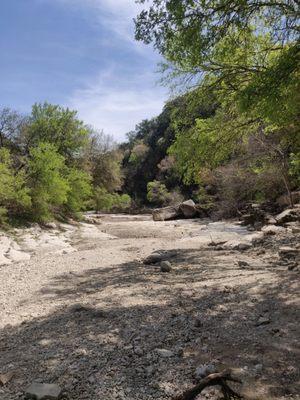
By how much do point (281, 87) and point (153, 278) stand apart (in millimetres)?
4896

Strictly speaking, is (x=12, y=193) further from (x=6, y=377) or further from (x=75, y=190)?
(x=6, y=377)

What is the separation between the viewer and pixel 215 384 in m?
3.69

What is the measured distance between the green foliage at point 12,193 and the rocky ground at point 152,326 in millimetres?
9154

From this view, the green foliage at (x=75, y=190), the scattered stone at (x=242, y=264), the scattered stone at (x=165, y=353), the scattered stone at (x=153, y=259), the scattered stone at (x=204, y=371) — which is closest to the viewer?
the scattered stone at (x=204, y=371)

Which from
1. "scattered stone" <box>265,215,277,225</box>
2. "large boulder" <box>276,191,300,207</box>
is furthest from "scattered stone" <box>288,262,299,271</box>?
"large boulder" <box>276,191,300,207</box>

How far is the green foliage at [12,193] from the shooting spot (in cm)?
1952

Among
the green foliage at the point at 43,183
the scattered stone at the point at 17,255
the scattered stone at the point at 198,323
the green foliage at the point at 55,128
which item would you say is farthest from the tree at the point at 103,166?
the scattered stone at the point at 198,323

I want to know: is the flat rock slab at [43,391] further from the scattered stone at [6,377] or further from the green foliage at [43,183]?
the green foliage at [43,183]

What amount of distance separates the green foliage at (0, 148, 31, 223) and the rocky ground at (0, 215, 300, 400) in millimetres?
9154

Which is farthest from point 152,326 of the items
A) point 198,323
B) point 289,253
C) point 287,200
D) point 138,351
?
point 287,200

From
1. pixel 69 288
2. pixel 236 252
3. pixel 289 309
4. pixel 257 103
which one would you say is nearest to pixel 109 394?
pixel 289 309

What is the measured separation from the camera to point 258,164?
22484 mm

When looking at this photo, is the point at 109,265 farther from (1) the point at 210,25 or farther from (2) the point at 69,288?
(1) the point at 210,25

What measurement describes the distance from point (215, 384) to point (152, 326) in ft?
6.36
